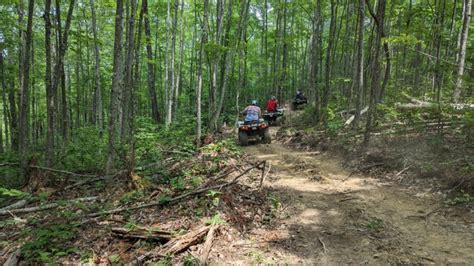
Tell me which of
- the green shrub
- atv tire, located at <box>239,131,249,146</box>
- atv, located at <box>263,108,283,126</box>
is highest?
atv, located at <box>263,108,283,126</box>

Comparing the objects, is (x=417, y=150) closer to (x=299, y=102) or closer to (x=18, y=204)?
(x=18, y=204)

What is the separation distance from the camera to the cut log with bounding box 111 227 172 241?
3.98 m

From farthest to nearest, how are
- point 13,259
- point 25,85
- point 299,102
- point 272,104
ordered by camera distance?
point 299,102
point 272,104
point 25,85
point 13,259

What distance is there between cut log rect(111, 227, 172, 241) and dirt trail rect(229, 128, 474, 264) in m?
1.04

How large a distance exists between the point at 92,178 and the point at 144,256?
4.24 metres

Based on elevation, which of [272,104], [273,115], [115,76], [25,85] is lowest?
[273,115]

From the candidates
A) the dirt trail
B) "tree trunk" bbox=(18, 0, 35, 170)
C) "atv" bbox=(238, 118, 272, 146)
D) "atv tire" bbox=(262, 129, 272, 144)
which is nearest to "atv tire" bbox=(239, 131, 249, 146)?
"atv" bbox=(238, 118, 272, 146)

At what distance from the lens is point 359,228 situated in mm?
4324

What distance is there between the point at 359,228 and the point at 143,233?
317 cm

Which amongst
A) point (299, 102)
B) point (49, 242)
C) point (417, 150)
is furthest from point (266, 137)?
point (299, 102)

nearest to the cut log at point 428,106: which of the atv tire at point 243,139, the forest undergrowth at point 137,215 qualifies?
the forest undergrowth at point 137,215

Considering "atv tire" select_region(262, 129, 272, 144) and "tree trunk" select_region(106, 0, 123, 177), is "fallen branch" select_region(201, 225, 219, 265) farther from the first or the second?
"atv tire" select_region(262, 129, 272, 144)

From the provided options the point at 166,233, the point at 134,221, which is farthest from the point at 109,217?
the point at 166,233

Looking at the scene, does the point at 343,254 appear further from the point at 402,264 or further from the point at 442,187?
the point at 442,187
